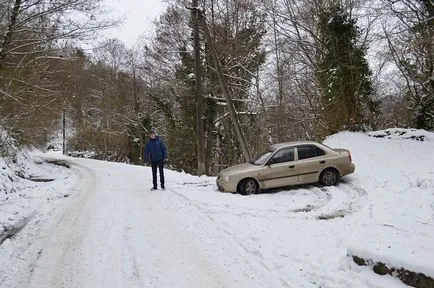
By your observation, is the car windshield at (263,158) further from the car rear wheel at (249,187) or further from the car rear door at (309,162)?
the car rear door at (309,162)

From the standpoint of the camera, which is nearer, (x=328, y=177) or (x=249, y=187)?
(x=249, y=187)

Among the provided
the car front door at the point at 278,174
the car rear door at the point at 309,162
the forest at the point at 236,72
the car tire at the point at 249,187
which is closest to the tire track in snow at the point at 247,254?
the car tire at the point at 249,187

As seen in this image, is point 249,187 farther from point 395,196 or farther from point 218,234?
point 218,234

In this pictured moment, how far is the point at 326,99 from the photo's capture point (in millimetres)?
22422

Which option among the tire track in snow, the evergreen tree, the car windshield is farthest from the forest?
the tire track in snow

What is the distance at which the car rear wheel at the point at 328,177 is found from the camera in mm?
13234

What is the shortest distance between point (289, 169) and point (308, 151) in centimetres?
104

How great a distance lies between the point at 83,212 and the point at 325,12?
18101 mm

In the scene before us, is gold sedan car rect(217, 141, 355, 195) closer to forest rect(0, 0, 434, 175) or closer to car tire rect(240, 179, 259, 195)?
car tire rect(240, 179, 259, 195)

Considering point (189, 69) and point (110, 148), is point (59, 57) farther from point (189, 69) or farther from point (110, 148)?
point (110, 148)

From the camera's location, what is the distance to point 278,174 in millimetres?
12914

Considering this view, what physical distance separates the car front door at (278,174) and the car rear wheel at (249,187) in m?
0.25

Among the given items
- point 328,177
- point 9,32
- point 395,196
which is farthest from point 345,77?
point 9,32

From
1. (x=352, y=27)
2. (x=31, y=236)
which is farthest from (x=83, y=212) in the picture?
(x=352, y=27)
